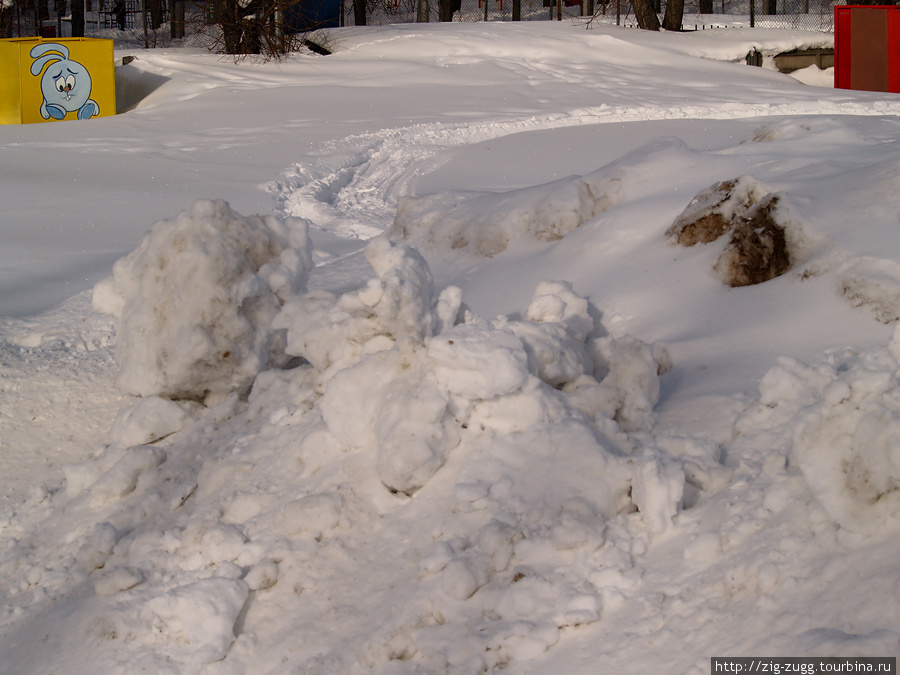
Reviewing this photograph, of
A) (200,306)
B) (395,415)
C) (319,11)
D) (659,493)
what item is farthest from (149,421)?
(319,11)

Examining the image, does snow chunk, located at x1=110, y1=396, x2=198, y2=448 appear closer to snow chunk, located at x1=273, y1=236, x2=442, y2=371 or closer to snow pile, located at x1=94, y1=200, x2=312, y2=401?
snow pile, located at x1=94, y1=200, x2=312, y2=401

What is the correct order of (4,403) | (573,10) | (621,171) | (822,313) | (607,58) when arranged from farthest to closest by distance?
(573,10) → (607,58) → (621,171) → (4,403) → (822,313)

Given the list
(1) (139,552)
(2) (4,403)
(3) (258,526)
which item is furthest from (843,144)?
(2) (4,403)

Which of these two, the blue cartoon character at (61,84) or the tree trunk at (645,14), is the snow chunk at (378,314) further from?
the tree trunk at (645,14)

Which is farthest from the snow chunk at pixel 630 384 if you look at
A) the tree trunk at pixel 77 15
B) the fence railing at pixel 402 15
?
the tree trunk at pixel 77 15

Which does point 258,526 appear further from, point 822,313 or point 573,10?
point 573,10

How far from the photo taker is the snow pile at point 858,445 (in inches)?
62.4

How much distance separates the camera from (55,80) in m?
11.8

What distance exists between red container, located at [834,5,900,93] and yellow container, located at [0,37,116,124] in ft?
40.6

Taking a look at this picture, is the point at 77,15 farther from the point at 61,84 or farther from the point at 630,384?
the point at 630,384

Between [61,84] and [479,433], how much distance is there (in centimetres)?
1195

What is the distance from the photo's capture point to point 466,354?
Answer: 7.30ft

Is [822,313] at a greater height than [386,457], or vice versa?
[822,313]

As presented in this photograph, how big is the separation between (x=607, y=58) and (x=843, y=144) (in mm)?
10268
